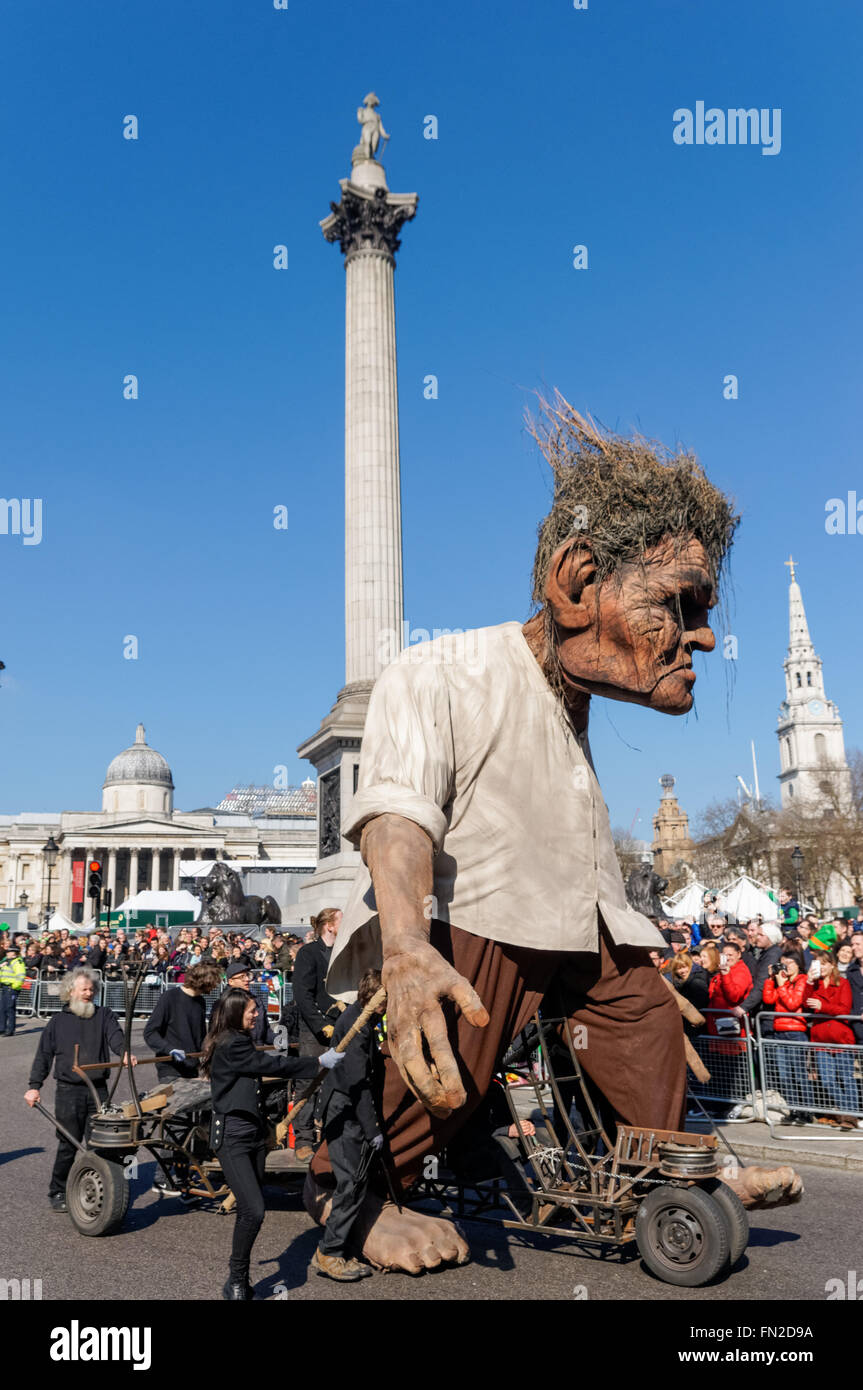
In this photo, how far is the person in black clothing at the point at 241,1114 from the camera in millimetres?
4980

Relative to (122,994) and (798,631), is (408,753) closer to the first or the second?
(122,994)

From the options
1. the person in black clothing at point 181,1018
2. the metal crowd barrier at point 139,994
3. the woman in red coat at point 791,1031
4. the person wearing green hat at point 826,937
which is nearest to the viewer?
the person in black clothing at point 181,1018

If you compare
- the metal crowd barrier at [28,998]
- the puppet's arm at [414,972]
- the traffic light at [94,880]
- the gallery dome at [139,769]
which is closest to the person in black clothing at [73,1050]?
the puppet's arm at [414,972]

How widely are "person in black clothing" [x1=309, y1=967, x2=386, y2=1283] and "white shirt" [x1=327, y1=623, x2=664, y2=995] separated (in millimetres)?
554

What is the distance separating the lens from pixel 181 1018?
8516mm

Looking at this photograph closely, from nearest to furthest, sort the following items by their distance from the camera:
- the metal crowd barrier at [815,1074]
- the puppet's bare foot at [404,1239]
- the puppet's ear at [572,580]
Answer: the puppet's ear at [572,580], the puppet's bare foot at [404,1239], the metal crowd barrier at [815,1074]

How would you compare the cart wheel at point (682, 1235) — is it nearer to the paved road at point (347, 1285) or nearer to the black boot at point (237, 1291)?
the paved road at point (347, 1285)

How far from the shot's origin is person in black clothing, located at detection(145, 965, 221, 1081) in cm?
842

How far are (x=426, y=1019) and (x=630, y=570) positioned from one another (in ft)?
5.65

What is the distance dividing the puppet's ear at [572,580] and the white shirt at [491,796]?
0.39 meters

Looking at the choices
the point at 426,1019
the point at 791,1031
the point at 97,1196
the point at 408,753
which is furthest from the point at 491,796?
the point at 791,1031

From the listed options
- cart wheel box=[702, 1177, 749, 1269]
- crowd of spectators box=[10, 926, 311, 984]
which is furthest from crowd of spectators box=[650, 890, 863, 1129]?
crowd of spectators box=[10, 926, 311, 984]
